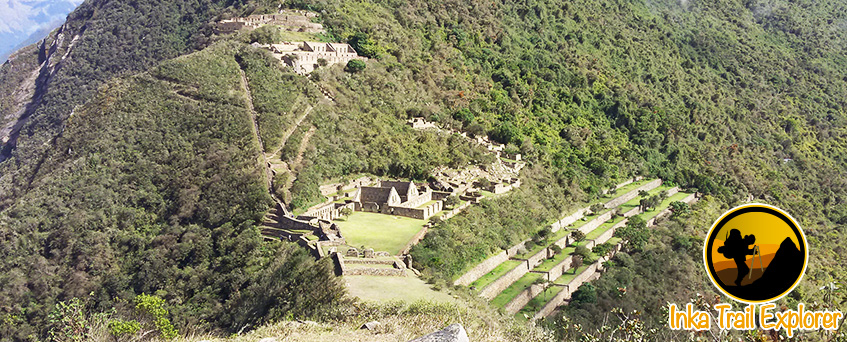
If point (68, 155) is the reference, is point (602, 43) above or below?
below

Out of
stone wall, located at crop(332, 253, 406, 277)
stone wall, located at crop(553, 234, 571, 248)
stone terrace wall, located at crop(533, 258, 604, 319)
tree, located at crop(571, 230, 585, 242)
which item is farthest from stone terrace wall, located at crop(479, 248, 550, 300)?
stone wall, located at crop(332, 253, 406, 277)

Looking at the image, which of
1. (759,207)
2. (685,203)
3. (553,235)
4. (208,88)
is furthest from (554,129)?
(759,207)

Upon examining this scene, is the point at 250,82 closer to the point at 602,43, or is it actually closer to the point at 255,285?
the point at 255,285

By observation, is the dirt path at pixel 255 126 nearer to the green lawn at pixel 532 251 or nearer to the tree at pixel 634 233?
the green lawn at pixel 532 251

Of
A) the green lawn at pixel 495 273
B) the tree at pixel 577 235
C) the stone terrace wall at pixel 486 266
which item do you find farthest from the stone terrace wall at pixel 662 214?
the green lawn at pixel 495 273

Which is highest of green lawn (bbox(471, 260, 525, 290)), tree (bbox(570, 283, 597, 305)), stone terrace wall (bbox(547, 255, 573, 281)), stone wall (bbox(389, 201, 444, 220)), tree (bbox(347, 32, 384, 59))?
tree (bbox(347, 32, 384, 59))

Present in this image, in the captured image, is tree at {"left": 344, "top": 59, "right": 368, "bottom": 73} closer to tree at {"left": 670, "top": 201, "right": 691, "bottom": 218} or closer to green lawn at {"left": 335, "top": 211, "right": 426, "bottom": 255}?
green lawn at {"left": 335, "top": 211, "right": 426, "bottom": 255}
